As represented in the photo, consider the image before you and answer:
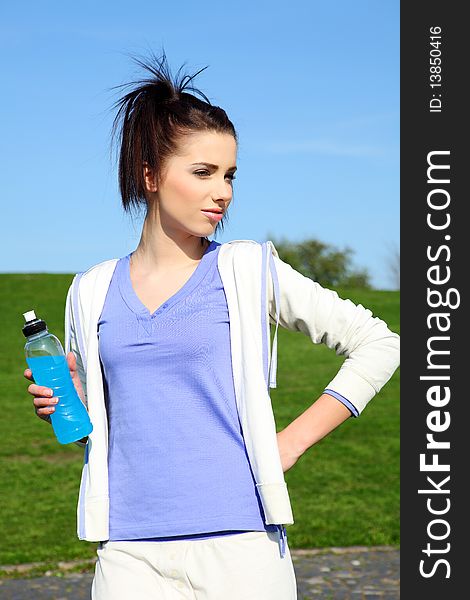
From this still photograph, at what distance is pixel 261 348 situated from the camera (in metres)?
2.89

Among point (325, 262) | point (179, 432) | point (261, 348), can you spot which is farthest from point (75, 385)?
point (325, 262)

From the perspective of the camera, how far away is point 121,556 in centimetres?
286

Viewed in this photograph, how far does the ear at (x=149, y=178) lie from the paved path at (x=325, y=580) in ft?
13.7

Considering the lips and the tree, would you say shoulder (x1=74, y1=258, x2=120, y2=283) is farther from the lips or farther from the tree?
the tree

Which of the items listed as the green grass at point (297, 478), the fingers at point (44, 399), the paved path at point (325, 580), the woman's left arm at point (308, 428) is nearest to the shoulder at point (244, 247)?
the woman's left arm at point (308, 428)

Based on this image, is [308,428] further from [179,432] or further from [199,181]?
[199,181]

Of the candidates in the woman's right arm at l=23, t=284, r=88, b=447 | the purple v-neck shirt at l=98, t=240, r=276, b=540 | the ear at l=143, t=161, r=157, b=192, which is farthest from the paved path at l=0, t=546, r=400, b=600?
the ear at l=143, t=161, r=157, b=192

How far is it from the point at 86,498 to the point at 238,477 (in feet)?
1.54

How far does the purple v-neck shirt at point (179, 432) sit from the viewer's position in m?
2.81

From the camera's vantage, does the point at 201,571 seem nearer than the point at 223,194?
Yes

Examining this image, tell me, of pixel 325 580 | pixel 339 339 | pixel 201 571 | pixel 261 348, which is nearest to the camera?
pixel 201 571

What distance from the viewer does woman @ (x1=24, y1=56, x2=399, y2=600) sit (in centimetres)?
280

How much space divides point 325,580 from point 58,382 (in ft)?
14.9

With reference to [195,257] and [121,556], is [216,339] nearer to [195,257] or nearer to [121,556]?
[195,257]
